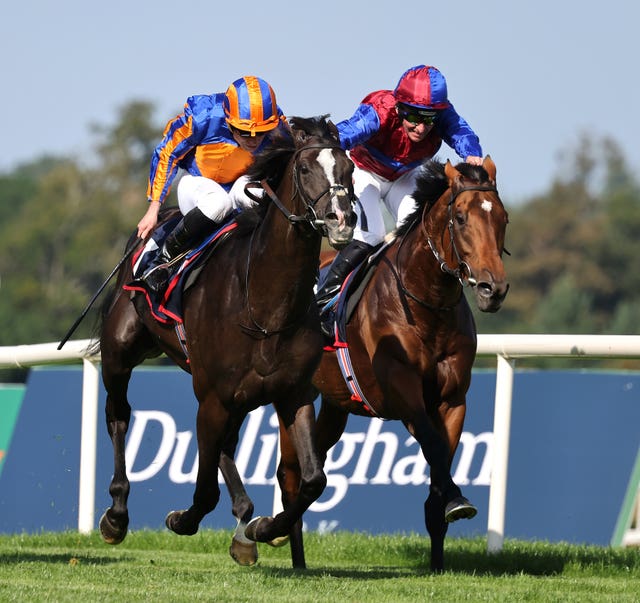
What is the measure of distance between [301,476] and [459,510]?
2.70ft

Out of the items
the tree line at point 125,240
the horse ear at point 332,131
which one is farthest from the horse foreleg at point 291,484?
the tree line at point 125,240

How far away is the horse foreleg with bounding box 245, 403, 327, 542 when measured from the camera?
240 inches

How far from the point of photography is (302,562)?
7.36 metres

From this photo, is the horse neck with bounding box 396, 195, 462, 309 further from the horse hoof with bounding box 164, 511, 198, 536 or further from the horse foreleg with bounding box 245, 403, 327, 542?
the horse hoof with bounding box 164, 511, 198, 536

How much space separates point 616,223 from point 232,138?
57.7 metres

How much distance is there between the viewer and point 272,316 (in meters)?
6.12

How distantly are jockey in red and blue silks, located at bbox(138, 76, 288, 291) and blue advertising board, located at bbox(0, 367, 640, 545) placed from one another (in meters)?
2.01

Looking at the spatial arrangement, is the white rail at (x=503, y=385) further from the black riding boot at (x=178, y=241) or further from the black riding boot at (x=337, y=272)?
the black riding boot at (x=178, y=241)

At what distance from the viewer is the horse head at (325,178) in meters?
5.60

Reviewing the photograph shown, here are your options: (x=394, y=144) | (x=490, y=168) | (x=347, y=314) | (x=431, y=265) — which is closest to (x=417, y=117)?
(x=394, y=144)

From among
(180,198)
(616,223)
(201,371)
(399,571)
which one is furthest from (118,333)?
(616,223)

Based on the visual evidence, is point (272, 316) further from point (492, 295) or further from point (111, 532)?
point (111, 532)

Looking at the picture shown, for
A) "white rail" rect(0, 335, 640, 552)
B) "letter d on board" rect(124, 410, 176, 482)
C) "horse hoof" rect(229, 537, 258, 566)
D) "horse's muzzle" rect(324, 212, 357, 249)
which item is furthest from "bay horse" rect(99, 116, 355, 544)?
"letter d on board" rect(124, 410, 176, 482)

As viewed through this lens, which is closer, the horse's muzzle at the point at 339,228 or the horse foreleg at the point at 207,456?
the horse's muzzle at the point at 339,228
